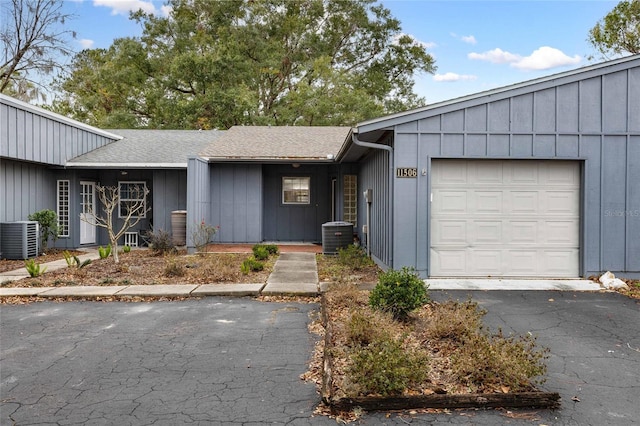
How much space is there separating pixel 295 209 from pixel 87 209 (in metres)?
6.21

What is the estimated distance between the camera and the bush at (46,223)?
1157 centimetres

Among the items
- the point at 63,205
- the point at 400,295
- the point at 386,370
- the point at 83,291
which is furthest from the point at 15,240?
the point at 386,370

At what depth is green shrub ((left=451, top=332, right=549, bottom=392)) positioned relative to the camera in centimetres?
334

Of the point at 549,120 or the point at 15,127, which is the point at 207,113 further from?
the point at 549,120

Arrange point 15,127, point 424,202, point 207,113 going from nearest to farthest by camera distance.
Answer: point 424,202 → point 15,127 → point 207,113

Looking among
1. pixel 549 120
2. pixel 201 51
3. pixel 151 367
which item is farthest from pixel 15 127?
pixel 201 51

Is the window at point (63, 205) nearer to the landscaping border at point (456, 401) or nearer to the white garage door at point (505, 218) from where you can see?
the white garage door at point (505, 218)

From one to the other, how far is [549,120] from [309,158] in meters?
6.75

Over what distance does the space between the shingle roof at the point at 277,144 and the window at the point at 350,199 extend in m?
0.96

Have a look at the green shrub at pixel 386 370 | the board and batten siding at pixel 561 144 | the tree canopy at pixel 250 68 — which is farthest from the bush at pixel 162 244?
the tree canopy at pixel 250 68

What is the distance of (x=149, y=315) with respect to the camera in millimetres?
5875

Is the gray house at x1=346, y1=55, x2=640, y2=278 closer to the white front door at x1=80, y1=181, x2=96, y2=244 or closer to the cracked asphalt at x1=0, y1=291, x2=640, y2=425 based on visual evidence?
the cracked asphalt at x1=0, y1=291, x2=640, y2=425

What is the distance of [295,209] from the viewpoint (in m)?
14.3

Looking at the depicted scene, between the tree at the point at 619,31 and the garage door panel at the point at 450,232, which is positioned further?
the tree at the point at 619,31
